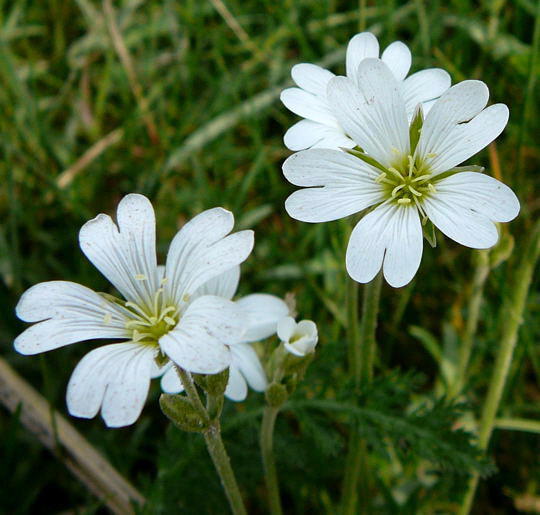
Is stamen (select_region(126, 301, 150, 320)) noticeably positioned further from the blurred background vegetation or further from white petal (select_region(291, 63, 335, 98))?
white petal (select_region(291, 63, 335, 98))

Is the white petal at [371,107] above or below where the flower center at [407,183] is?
above

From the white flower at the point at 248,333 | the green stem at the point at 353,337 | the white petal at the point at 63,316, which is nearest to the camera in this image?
the white petal at the point at 63,316

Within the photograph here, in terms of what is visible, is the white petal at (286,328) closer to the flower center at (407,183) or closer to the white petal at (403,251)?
the white petal at (403,251)

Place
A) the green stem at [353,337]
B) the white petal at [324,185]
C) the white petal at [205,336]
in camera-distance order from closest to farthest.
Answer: the white petal at [205,336]
the white petal at [324,185]
the green stem at [353,337]

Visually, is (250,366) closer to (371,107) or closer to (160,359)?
(160,359)

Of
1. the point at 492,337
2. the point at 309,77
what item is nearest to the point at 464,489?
the point at 492,337

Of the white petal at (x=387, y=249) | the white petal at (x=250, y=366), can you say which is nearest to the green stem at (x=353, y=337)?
the white petal at (x=250, y=366)

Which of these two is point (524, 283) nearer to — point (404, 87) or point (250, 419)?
point (404, 87)

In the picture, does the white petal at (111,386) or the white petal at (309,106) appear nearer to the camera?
the white petal at (111,386)
